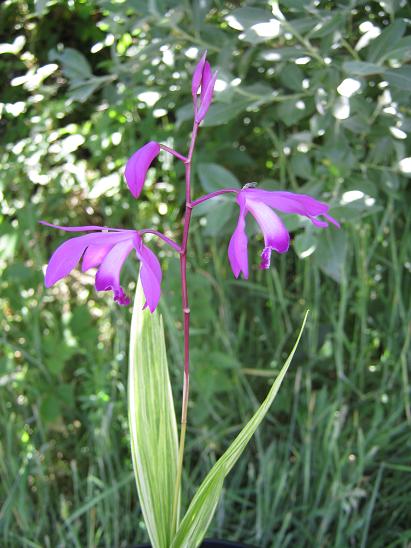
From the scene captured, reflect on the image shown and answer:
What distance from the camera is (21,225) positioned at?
1649 millimetres

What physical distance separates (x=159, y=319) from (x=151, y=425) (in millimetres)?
144

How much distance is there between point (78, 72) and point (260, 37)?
48cm

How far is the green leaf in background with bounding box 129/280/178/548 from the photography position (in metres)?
0.94

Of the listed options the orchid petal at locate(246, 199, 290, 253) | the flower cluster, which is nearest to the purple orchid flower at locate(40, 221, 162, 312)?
the flower cluster

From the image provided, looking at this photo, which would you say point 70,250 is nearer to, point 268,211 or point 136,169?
point 136,169

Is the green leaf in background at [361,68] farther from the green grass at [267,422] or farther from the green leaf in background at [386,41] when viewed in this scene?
the green grass at [267,422]

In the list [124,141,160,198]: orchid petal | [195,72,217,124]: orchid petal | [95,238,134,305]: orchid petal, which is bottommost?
[95,238,134,305]: orchid petal

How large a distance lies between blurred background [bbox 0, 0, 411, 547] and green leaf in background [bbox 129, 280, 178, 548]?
1.46ft

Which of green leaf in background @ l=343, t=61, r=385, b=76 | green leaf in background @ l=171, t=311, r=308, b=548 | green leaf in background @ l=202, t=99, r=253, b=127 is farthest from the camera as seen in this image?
green leaf in background @ l=202, t=99, r=253, b=127

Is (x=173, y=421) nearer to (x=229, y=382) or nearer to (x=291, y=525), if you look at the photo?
(x=229, y=382)

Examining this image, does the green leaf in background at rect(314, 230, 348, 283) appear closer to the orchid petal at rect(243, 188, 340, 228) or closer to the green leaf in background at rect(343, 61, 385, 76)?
the green leaf in background at rect(343, 61, 385, 76)

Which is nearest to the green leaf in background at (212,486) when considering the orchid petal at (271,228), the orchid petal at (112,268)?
the orchid petal at (271,228)

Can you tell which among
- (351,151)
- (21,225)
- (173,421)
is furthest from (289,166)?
(173,421)

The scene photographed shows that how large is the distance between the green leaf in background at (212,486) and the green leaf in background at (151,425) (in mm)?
36
